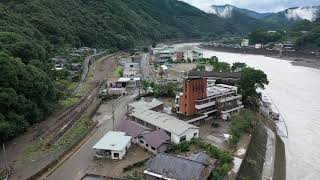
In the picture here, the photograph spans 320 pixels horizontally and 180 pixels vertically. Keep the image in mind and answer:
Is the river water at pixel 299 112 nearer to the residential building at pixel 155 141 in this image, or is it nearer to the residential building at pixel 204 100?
the residential building at pixel 204 100

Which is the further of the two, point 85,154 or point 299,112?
point 299,112

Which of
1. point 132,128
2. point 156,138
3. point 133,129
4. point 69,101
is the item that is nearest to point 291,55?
point 69,101

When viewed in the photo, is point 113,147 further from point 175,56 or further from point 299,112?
point 175,56

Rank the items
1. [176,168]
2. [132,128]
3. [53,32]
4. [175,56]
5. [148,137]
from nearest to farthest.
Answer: [176,168] < [148,137] < [132,128] < [53,32] < [175,56]

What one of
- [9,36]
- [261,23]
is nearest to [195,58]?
[9,36]

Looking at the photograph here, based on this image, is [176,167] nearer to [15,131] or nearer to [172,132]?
[172,132]

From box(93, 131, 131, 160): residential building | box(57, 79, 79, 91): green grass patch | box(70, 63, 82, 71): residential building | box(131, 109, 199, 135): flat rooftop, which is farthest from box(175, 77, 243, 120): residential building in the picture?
box(70, 63, 82, 71): residential building
